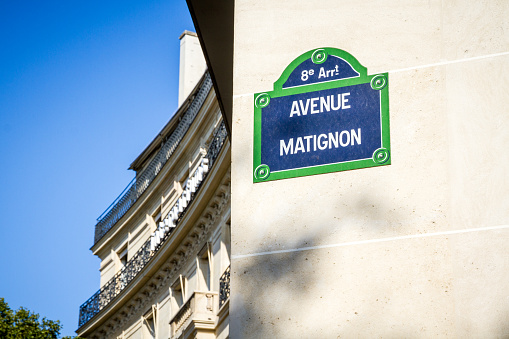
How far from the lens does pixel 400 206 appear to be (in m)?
4.86

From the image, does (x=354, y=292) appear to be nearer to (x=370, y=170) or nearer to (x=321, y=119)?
(x=370, y=170)

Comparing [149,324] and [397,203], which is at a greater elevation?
[149,324]

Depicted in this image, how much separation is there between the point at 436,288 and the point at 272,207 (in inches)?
40.4

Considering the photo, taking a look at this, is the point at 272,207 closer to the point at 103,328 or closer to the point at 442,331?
the point at 442,331

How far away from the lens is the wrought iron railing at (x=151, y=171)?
107 feet

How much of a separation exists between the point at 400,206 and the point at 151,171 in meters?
→ 32.9

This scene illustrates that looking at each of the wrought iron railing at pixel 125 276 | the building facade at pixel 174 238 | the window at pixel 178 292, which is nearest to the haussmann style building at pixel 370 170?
the building facade at pixel 174 238

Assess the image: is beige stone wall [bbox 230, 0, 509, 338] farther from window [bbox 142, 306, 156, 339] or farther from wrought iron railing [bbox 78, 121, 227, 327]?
window [bbox 142, 306, 156, 339]

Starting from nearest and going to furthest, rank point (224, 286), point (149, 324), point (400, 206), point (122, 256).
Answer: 1. point (400, 206)
2. point (224, 286)
3. point (149, 324)
4. point (122, 256)

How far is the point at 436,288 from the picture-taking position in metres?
4.61

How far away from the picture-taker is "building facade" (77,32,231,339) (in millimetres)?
27273

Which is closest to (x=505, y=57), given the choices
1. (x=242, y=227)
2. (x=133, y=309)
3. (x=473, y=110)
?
(x=473, y=110)

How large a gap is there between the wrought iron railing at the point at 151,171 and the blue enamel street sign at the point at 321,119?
2560cm

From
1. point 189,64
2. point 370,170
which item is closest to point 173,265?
point 189,64
